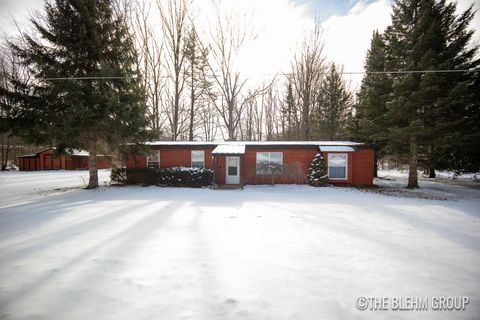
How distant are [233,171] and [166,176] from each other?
4588mm

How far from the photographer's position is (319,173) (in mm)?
15016

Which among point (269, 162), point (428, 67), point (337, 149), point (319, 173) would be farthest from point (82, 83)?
point (428, 67)

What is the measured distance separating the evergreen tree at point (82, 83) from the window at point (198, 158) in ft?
13.0

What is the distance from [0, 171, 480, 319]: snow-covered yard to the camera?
114 inches

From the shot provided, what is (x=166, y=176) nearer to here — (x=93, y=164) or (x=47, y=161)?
(x=93, y=164)

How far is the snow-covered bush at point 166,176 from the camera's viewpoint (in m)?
14.7

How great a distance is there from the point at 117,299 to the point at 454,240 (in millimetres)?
7220

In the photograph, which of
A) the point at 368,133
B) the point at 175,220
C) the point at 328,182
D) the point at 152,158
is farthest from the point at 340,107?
the point at 175,220

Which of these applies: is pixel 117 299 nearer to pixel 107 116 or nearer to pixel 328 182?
pixel 107 116

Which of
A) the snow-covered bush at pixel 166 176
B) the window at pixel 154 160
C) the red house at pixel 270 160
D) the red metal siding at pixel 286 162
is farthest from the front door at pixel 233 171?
the window at pixel 154 160

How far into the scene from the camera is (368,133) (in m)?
16.2

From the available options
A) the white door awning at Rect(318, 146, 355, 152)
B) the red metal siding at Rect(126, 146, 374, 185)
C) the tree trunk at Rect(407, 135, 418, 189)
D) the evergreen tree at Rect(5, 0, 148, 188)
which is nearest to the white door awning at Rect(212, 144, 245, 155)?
the red metal siding at Rect(126, 146, 374, 185)

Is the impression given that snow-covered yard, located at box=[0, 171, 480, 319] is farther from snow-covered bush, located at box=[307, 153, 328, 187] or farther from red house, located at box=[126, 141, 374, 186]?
red house, located at box=[126, 141, 374, 186]

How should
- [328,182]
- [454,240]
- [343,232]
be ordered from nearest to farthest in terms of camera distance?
[454,240] < [343,232] < [328,182]
